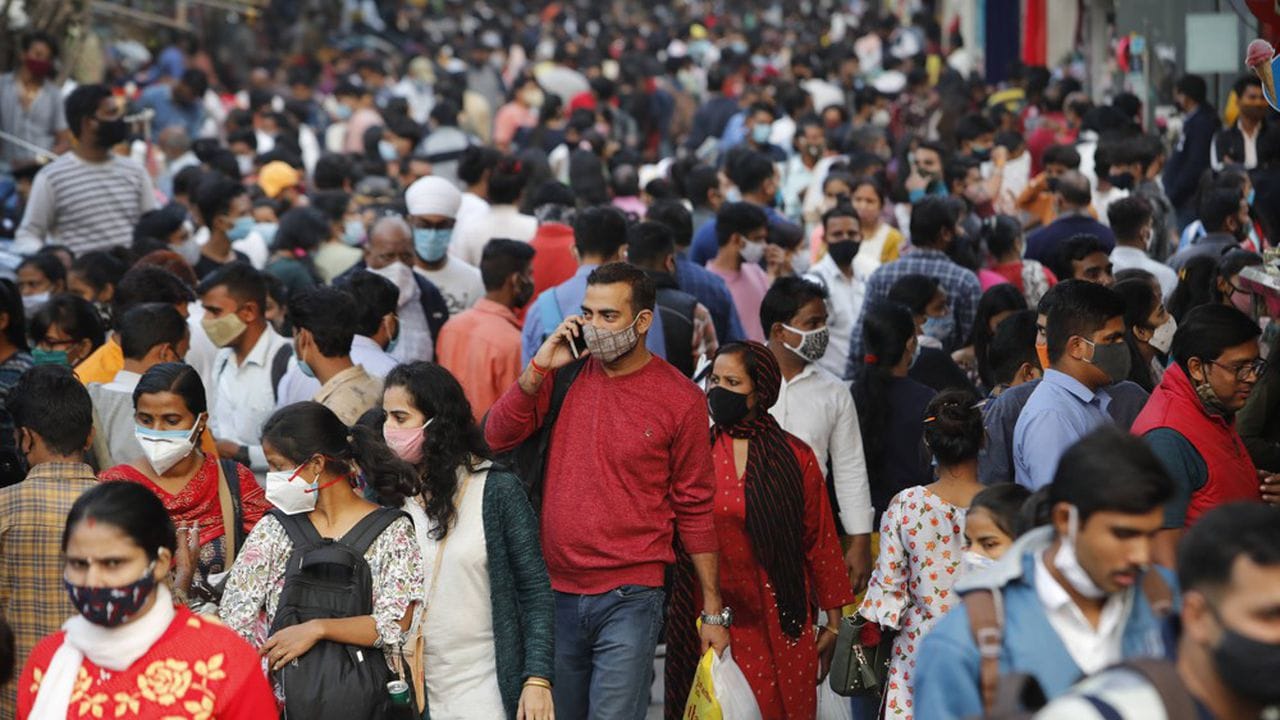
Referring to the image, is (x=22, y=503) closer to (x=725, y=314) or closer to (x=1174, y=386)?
(x=1174, y=386)

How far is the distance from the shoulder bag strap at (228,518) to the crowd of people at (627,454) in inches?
0.5

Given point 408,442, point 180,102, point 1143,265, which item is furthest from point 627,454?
point 180,102

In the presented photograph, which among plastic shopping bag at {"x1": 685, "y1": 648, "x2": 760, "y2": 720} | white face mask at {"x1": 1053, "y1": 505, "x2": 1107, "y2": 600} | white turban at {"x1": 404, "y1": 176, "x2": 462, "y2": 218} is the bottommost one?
plastic shopping bag at {"x1": 685, "y1": 648, "x2": 760, "y2": 720}

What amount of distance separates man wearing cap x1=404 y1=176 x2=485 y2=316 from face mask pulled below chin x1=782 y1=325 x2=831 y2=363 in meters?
2.57

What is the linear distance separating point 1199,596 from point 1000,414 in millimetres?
3064

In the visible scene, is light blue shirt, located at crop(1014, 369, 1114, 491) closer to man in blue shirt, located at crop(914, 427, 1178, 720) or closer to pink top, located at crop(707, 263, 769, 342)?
man in blue shirt, located at crop(914, 427, 1178, 720)

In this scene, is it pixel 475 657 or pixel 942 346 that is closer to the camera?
pixel 475 657

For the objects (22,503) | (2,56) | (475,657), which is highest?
(2,56)

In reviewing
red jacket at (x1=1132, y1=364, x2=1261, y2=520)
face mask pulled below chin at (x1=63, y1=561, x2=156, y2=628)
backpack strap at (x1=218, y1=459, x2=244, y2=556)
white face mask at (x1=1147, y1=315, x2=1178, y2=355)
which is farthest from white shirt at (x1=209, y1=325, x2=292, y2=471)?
red jacket at (x1=1132, y1=364, x2=1261, y2=520)

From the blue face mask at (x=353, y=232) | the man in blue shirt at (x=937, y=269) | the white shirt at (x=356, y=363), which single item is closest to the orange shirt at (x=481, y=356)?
the white shirt at (x=356, y=363)

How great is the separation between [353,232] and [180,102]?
259 inches

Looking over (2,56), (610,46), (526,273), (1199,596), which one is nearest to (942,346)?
(526,273)

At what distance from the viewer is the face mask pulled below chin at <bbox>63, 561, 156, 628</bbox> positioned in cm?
392

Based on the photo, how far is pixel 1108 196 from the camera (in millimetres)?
11414
